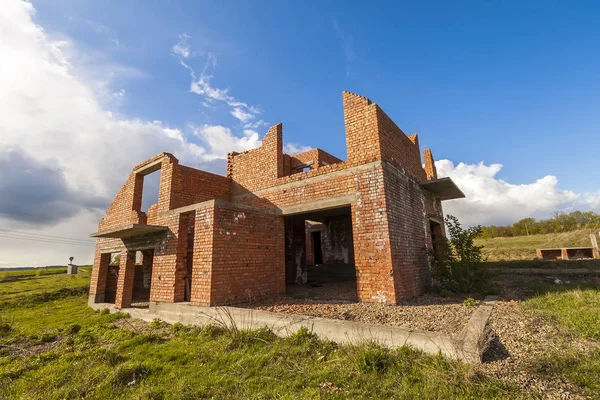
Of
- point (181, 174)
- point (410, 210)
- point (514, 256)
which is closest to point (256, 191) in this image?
point (181, 174)

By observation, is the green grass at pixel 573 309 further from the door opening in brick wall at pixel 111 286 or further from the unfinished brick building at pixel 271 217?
the door opening in brick wall at pixel 111 286

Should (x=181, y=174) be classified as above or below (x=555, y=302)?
above

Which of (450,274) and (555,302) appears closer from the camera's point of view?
(555,302)

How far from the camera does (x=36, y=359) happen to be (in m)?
4.89

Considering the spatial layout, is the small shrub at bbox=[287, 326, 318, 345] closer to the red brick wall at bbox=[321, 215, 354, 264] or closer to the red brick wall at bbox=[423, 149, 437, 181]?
the red brick wall at bbox=[321, 215, 354, 264]

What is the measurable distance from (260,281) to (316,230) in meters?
9.67

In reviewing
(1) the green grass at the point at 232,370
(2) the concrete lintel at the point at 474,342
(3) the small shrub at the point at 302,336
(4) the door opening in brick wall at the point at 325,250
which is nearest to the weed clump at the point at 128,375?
(1) the green grass at the point at 232,370

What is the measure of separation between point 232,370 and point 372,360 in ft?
6.14

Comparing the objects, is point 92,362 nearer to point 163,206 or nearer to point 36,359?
point 36,359

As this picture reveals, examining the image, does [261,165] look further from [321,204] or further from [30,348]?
[30,348]

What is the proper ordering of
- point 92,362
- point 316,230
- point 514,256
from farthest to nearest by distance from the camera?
point 514,256
point 316,230
point 92,362

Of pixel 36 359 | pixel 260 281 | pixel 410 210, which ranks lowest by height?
pixel 36 359

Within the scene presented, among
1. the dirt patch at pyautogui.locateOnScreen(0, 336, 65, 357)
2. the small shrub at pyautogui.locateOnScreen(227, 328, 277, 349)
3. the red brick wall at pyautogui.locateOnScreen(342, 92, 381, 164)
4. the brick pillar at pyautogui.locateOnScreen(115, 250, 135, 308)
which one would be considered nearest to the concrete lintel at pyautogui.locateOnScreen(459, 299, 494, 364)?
the small shrub at pyautogui.locateOnScreen(227, 328, 277, 349)

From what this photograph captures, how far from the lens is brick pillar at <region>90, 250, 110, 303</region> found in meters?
11.4
